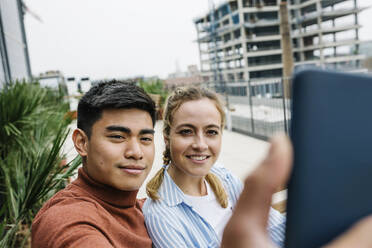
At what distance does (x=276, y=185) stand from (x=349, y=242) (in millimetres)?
112

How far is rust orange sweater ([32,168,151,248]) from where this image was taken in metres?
0.81

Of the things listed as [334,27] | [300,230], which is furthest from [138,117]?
[334,27]

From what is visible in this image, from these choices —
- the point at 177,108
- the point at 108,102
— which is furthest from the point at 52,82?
the point at 108,102

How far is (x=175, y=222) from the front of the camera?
3.93ft

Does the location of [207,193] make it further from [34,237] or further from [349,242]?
[349,242]

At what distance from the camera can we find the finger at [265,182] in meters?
0.29

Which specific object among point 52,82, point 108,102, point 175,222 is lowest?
point 175,222

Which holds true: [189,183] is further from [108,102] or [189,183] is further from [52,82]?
[52,82]

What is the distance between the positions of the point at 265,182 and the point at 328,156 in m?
0.09

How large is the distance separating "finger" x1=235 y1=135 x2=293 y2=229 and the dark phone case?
0.12ft

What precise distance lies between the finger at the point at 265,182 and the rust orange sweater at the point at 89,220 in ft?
2.00

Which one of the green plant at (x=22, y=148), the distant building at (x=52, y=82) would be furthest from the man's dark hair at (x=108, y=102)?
the distant building at (x=52, y=82)

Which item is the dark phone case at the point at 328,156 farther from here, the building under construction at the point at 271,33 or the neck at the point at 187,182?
the building under construction at the point at 271,33

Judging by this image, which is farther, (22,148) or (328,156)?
(22,148)
